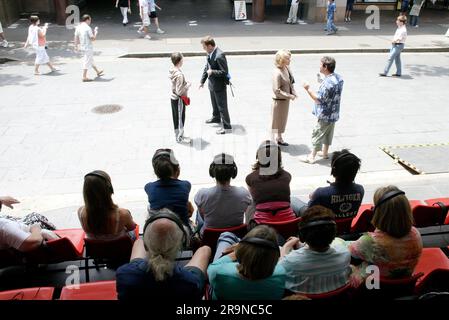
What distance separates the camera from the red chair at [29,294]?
3.14 m

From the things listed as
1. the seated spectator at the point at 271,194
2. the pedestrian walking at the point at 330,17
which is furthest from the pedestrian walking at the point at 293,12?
the seated spectator at the point at 271,194

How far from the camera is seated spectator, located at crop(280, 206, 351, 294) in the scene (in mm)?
3107

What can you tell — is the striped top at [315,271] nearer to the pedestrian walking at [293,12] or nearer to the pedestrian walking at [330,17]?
the pedestrian walking at [330,17]

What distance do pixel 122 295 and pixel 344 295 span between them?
5.48ft

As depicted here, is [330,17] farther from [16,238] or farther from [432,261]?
[16,238]

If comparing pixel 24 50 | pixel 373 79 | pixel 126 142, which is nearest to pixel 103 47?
pixel 24 50

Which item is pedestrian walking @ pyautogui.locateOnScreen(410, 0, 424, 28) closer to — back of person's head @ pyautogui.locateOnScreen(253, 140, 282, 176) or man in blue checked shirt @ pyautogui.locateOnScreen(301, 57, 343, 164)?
man in blue checked shirt @ pyautogui.locateOnScreen(301, 57, 343, 164)

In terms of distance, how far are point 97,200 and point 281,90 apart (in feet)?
15.1

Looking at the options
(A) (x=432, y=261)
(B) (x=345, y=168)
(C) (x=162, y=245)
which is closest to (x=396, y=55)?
(B) (x=345, y=168)

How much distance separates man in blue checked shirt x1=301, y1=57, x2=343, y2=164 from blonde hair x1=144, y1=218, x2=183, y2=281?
15.1 feet

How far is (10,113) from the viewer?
959cm

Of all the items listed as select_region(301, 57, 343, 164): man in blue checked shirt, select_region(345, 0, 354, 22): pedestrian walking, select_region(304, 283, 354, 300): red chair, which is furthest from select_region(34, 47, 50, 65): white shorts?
select_region(345, 0, 354, 22): pedestrian walking

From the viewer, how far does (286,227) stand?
4.17 metres

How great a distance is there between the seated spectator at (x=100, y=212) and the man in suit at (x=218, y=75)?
187 inches
